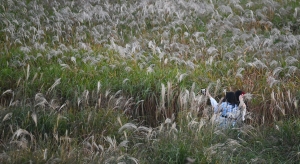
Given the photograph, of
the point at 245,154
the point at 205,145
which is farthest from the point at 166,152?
the point at 245,154

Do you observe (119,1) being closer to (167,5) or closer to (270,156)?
(167,5)

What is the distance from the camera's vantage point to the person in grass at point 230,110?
647 centimetres

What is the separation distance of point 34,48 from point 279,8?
654 cm

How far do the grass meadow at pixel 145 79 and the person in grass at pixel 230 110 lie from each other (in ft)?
0.48

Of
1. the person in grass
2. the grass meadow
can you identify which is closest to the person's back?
the person in grass

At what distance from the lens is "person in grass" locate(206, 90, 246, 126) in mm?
6466

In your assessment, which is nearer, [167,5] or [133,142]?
[133,142]

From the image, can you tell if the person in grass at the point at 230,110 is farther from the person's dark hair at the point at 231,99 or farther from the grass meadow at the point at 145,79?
the grass meadow at the point at 145,79

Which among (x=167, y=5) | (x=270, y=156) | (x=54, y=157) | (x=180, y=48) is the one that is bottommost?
(x=270, y=156)

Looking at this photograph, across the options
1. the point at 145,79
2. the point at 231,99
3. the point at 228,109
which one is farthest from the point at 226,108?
the point at 145,79

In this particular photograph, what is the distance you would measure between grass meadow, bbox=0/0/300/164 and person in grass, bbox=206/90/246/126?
0.15 metres

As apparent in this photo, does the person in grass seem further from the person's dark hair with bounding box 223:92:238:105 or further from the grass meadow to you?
the grass meadow

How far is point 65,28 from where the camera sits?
11.0 metres

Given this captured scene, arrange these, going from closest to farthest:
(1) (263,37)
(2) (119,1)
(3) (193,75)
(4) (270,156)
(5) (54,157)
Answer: (5) (54,157), (4) (270,156), (3) (193,75), (1) (263,37), (2) (119,1)
